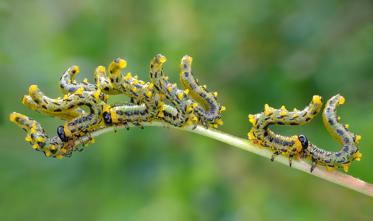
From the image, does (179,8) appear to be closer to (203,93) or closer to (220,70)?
(220,70)

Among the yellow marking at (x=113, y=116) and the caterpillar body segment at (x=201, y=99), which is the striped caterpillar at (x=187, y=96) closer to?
the caterpillar body segment at (x=201, y=99)

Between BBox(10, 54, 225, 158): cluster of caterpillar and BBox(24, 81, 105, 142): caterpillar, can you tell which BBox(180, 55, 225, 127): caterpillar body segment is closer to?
BBox(10, 54, 225, 158): cluster of caterpillar

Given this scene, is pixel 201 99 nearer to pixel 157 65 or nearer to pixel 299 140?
pixel 157 65

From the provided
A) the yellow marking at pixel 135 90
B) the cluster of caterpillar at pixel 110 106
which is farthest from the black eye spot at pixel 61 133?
the yellow marking at pixel 135 90

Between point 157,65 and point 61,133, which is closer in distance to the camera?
point 157,65

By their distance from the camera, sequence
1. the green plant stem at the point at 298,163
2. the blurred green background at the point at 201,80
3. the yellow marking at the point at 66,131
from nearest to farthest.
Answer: the green plant stem at the point at 298,163, the yellow marking at the point at 66,131, the blurred green background at the point at 201,80

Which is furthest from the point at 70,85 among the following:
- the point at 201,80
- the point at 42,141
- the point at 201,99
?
the point at 201,80

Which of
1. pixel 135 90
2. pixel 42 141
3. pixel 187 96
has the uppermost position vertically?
pixel 187 96
